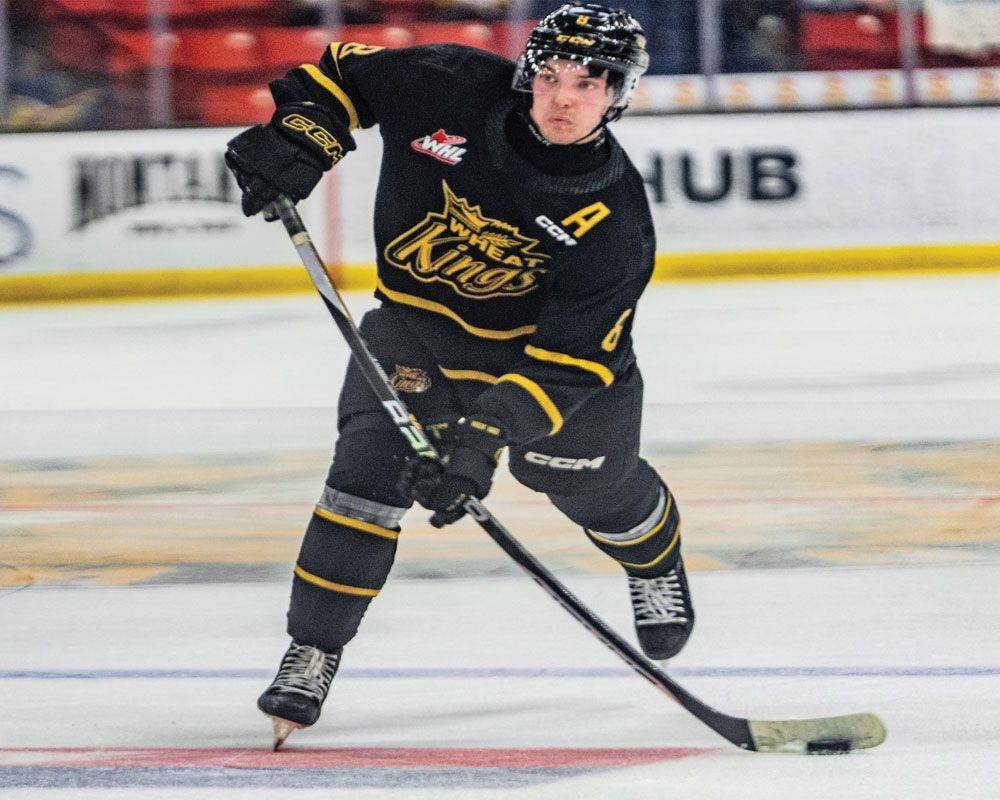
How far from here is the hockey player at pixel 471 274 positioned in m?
2.71

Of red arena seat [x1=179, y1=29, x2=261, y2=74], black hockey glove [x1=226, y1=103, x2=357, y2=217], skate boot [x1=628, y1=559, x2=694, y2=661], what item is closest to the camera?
black hockey glove [x1=226, y1=103, x2=357, y2=217]

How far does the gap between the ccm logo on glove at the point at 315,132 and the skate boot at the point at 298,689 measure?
780 millimetres

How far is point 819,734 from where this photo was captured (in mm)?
2633

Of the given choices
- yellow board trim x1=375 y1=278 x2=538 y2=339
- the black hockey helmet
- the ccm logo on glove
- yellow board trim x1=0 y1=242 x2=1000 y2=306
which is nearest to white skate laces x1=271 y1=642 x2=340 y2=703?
yellow board trim x1=375 y1=278 x2=538 y2=339

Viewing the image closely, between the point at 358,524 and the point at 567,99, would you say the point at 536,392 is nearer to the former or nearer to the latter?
the point at 358,524

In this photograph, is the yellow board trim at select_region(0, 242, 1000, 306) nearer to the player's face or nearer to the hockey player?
the hockey player

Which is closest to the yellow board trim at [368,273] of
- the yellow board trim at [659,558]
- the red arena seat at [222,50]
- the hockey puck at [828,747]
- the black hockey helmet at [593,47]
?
the red arena seat at [222,50]

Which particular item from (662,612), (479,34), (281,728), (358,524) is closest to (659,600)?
(662,612)

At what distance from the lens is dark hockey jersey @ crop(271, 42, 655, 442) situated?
2.73 metres

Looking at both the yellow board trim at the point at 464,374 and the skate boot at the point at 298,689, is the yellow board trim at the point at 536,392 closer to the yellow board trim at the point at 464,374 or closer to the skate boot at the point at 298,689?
the yellow board trim at the point at 464,374

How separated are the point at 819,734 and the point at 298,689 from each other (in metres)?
0.77

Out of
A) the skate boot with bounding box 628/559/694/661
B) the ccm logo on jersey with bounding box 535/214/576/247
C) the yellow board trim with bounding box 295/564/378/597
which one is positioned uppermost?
the ccm logo on jersey with bounding box 535/214/576/247

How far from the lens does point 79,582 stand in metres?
3.72

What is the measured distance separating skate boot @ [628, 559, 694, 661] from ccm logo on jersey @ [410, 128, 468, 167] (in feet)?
2.98
